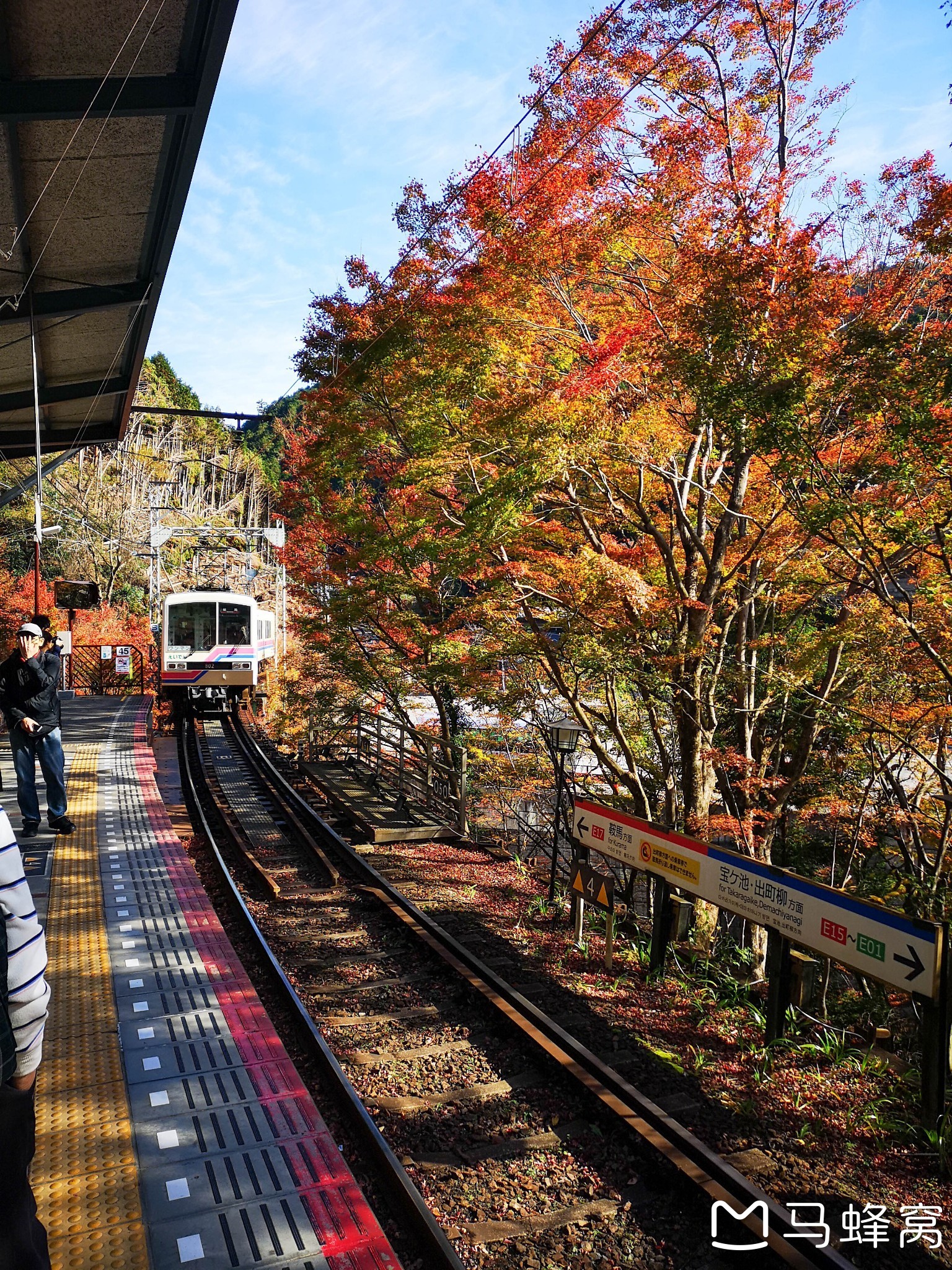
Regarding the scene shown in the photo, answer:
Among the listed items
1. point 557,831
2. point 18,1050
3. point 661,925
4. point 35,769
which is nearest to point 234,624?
point 35,769

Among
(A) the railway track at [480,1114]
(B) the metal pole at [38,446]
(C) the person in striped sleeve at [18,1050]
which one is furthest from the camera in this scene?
(B) the metal pole at [38,446]

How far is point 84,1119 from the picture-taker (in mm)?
3896

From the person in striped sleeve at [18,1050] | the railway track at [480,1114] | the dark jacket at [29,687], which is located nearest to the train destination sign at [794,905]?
the railway track at [480,1114]

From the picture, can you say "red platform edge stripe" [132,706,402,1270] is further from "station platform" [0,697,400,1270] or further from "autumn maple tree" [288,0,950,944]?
"autumn maple tree" [288,0,950,944]

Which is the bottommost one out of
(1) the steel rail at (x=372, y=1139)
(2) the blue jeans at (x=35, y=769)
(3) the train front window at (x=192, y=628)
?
(1) the steel rail at (x=372, y=1139)

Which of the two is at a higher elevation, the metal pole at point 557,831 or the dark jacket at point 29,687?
the dark jacket at point 29,687

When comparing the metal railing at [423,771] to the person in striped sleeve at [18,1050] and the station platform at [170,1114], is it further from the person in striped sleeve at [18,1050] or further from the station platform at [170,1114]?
the person in striped sleeve at [18,1050]

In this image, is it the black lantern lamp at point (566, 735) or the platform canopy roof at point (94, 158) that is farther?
the black lantern lamp at point (566, 735)

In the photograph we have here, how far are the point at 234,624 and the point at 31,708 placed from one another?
41.4 ft

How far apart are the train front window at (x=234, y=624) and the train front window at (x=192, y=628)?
19 cm

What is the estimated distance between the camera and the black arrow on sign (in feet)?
14.4

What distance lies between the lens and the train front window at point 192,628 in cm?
1961

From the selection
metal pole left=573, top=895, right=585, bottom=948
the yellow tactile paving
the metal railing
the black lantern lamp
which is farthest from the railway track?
the metal railing

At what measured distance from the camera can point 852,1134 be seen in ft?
14.9
